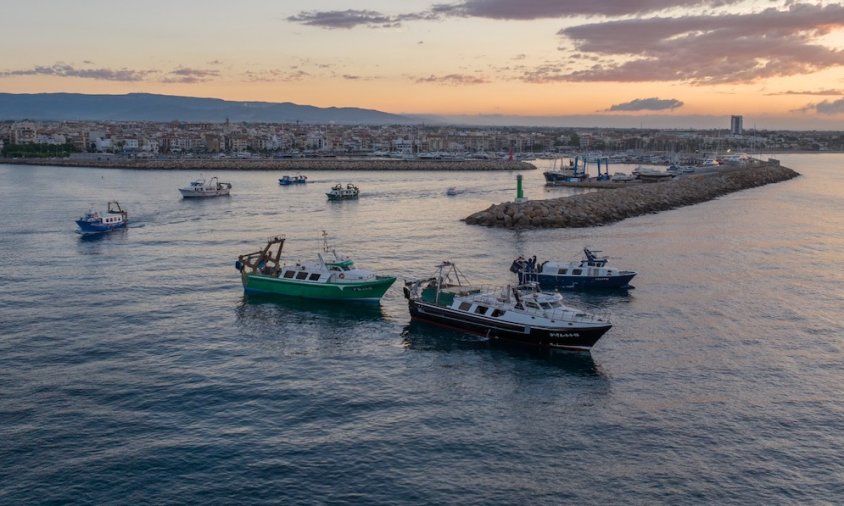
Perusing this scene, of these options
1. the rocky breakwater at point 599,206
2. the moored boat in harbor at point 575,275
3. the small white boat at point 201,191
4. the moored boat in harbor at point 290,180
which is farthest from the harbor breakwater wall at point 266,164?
the moored boat in harbor at point 575,275

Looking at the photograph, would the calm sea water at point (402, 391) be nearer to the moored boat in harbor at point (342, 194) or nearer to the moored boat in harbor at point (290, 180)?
the moored boat in harbor at point (342, 194)

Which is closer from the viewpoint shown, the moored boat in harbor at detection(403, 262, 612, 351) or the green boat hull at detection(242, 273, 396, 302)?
the moored boat in harbor at detection(403, 262, 612, 351)

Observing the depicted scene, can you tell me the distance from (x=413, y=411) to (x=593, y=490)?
21.8ft

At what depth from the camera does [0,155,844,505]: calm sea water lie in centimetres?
1902

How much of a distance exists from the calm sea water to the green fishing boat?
3.34 ft

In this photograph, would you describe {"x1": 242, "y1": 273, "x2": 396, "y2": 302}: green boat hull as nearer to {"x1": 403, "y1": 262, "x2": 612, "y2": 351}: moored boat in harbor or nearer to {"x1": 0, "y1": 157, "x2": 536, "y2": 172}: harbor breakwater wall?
{"x1": 403, "y1": 262, "x2": 612, "y2": 351}: moored boat in harbor

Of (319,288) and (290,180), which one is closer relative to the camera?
(319,288)

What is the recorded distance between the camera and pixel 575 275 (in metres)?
40.2

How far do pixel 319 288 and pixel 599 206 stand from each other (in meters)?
39.7

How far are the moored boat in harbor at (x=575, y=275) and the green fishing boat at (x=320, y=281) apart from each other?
7.68 m

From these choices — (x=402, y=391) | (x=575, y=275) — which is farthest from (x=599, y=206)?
(x=402, y=391)

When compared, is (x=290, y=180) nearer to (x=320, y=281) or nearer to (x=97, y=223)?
(x=97, y=223)

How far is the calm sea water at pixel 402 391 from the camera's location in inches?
749

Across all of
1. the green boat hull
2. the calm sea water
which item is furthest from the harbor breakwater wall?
the green boat hull
